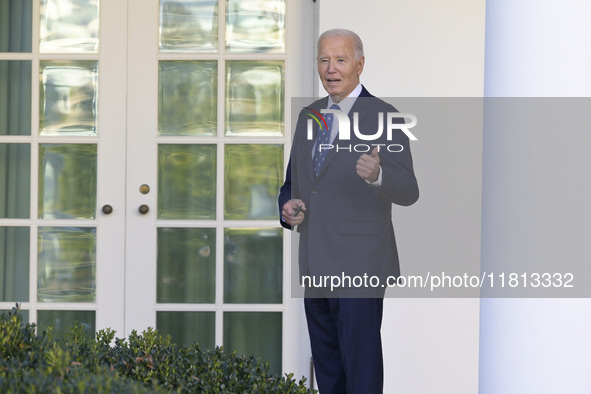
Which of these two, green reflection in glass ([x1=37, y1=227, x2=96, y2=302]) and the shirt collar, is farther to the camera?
green reflection in glass ([x1=37, y1=227, x2=96, y2=302])

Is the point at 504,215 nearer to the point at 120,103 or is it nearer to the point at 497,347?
the point at 497,347

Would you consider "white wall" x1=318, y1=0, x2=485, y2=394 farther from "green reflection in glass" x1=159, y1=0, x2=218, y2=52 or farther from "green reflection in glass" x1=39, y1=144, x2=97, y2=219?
"green reflection in glass" x1=39, y1=144, x2=97, y2=219

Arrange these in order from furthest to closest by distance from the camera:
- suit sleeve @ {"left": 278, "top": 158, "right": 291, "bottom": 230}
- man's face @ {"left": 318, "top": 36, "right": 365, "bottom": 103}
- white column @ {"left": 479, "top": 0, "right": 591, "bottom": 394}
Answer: suit sleeve @ {"left": 278, "top": 158, "right": 291, "bottom": 230}, man's face @ {"left": 318, "top": 36, "right": 365, "bottom": 103}, white column @ {"left": 479, "top": 0, "right": 591, "bottom": 394}

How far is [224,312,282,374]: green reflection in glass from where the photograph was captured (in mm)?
4125

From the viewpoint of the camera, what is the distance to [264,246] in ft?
13.5

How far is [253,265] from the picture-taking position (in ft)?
13.5

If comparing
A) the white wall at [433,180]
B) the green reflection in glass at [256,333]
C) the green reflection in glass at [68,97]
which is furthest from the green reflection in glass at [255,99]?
the green reflection in glass at [256,333]

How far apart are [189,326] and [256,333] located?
13.1 inches

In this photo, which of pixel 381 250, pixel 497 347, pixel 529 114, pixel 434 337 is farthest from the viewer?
pixel 434 337

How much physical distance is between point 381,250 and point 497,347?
100 centimetres

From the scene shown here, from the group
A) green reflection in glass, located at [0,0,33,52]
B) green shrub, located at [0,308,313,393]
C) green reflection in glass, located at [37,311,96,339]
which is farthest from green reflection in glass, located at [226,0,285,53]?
green shrub, located at [0,308,313,393]

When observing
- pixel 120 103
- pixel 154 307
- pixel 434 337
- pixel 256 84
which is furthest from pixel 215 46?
pixel 434 337

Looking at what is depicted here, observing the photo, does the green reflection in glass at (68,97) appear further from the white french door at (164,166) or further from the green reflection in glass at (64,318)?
the green reflection in glass at (64,318)

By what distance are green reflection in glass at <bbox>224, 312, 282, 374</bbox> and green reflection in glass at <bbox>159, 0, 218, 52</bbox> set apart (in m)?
1.33
